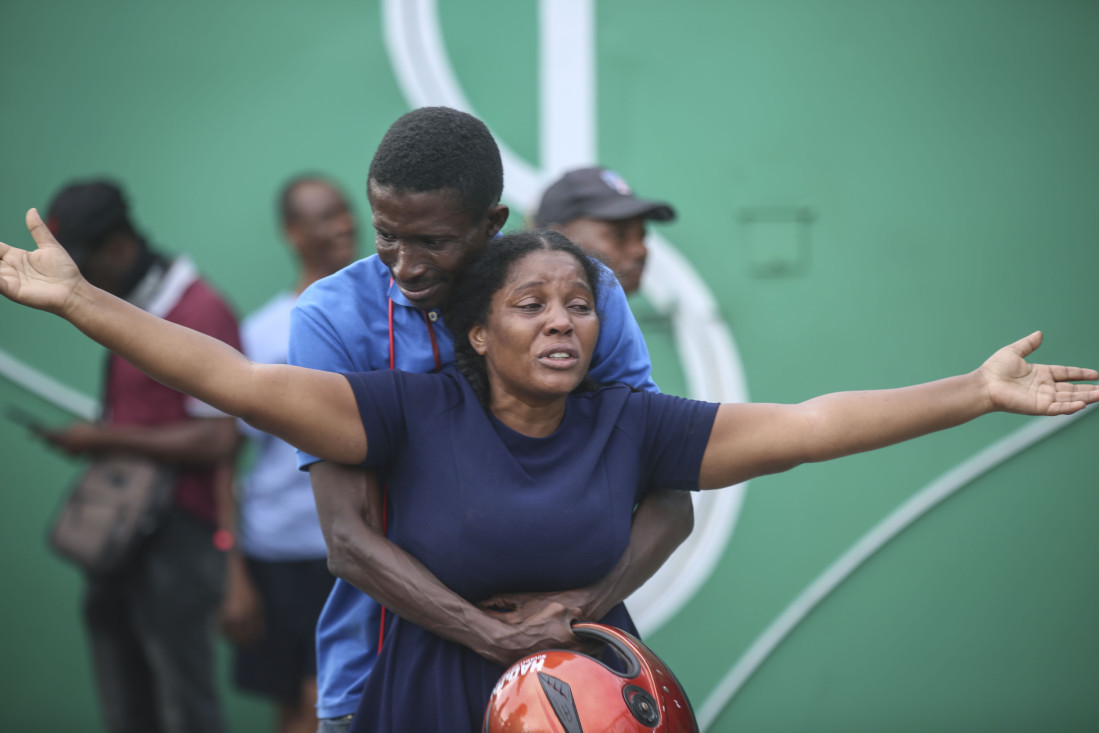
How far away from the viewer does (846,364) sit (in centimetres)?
438

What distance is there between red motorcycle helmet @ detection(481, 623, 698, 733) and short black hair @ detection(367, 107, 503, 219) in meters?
0.84

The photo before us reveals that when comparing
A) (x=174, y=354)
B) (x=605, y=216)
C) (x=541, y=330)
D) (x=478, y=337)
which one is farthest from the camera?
(x=605, y=216)

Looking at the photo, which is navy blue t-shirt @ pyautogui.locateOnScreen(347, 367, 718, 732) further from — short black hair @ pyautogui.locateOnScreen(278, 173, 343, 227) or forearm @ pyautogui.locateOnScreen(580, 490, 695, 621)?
short black hair @ pyautogui.locateOnScreen(278, 173, 343, 227)

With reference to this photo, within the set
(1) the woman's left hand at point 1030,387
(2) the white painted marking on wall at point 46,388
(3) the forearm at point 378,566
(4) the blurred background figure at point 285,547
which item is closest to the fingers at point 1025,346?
(1) the woman's left hand at point 1030,387

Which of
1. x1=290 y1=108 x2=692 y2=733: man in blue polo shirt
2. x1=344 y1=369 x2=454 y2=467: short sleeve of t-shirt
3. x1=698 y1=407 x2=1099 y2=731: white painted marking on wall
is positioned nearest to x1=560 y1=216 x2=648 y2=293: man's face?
x1=290 y1=108 x2=692 y2=733: man in blue polo shirt

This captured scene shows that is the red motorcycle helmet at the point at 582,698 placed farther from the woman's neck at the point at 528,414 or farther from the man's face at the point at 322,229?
the man's face at the point at 322,229

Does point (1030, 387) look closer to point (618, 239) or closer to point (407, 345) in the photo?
point (407, 345)

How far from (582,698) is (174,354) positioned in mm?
864

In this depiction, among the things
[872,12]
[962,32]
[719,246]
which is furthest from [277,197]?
[962,32]

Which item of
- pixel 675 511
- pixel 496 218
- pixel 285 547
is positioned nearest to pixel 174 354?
pixel 496 218

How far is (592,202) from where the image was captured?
336cm

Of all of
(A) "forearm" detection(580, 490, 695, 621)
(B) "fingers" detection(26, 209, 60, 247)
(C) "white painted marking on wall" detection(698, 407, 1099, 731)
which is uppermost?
(B) "fingers" detection(26, 209, 60, 247)

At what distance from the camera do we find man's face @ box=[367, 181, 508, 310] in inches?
84.0

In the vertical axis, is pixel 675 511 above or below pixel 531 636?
above
